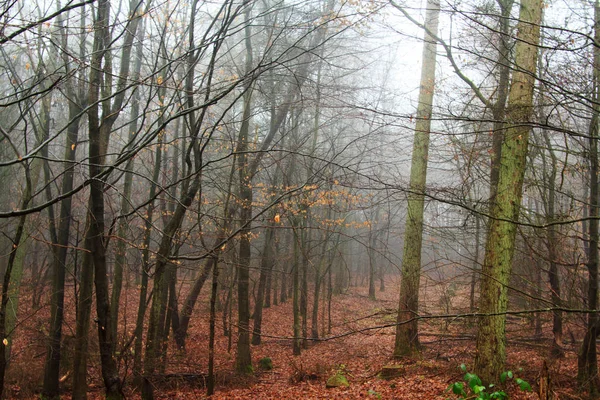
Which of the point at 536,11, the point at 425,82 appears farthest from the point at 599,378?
the point at 425,82

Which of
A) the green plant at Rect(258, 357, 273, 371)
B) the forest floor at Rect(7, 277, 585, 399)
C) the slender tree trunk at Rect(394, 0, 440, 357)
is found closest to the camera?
the forest floor at Rect(7, 277, 585, 399)

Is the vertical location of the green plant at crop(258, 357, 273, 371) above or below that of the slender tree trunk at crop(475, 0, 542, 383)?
below

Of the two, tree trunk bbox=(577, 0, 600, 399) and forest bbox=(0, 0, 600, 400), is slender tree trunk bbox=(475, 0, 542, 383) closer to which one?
forest bbox=(0, 0, 600, 400)

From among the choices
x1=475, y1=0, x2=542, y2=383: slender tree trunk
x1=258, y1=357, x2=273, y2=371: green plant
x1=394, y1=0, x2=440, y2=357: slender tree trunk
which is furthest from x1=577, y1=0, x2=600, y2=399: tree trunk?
x1=258, y1=357, x2=273, y2=371: green plant

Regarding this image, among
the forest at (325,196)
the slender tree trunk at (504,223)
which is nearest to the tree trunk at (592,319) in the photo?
the forest at (325,196)

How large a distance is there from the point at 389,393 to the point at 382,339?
5506 millimetres

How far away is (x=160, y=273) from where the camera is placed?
22.7ft

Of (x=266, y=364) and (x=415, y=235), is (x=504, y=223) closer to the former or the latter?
(x=415, y=235)

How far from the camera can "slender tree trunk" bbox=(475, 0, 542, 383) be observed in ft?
18.2

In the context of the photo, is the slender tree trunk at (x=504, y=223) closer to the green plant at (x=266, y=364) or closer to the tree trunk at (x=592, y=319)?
the tree trunk at (x=592, y=319)

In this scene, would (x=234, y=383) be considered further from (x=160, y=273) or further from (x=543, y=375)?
(x=543, y=375)

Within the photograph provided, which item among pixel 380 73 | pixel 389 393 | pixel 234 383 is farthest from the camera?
pixel 380 73

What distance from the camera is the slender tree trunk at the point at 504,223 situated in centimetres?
554

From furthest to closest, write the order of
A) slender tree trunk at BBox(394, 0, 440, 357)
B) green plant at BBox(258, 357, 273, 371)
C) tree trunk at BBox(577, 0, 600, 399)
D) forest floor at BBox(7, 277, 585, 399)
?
green plant at BBox(258, 357, 273, 371), slender tree trunk at BBox(394, 0, 440, 357), forest floor at BBox(7, 277, 585, 399), tree trunk at BBox(577, 0, 600, 399)
